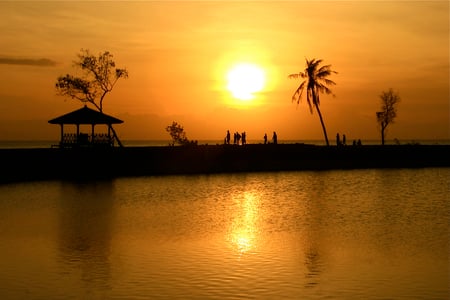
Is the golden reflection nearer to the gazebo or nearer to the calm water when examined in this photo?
the calm water

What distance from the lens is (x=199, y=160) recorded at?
210 feet

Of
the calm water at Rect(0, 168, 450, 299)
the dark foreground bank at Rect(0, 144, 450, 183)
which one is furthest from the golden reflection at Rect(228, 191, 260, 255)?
the dark foreground bank at Rect(0, 144, 450, 183)

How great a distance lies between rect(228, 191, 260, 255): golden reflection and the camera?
22812 mm

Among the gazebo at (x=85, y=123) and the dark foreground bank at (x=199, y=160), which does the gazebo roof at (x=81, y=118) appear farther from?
the dark foreground bank at (x=199, y=160)

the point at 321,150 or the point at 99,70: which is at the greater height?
the point at 99,70

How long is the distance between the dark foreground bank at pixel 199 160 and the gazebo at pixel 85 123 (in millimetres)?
1747

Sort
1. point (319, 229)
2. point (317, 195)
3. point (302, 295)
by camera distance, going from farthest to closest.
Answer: point (317, 195) → point (319, 229) → point (302, 295)

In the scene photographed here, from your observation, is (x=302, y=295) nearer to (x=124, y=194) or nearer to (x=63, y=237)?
(x=63, y=237)

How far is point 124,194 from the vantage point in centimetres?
→ 4197

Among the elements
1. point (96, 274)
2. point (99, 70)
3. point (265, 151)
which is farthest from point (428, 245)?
point (99, 70)

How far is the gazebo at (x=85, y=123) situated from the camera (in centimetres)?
5859

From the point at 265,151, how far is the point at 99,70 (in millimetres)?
19836

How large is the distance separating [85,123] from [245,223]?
108ft

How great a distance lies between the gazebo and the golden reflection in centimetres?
2099
